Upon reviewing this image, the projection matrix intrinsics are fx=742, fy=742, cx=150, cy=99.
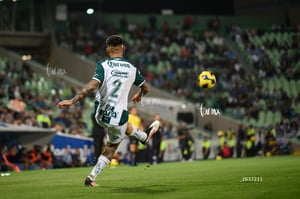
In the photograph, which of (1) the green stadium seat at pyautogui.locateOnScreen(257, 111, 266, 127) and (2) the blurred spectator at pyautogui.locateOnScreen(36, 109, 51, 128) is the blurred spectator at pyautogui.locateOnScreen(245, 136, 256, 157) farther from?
(2) the blurred spectator at pyautogui.locateOnScreen(36, 109, 51, 128)

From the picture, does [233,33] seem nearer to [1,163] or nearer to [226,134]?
[226,134]

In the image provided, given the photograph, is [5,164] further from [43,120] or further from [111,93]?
[111,93]

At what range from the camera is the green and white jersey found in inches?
476

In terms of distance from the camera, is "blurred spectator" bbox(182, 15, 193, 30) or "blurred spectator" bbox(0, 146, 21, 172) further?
"blurred spectator" bbox(182, 15, 193, 30)

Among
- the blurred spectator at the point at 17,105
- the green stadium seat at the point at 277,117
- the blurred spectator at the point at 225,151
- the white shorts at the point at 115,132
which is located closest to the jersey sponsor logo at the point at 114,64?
the white shorts at the point at 115,132

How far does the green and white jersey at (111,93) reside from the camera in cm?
1210

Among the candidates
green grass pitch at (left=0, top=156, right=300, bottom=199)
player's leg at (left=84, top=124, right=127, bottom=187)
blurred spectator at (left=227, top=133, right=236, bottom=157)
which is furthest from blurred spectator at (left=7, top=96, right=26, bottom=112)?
player's leg at (left=84, top=124, right=127, bottom=187)

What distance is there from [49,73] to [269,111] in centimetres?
1400

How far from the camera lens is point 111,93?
39.7 ft

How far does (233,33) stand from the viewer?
154ft

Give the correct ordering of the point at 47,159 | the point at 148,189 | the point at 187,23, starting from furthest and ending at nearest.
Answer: the point at 187,23 < the point at 47,159 < the point at 148,189

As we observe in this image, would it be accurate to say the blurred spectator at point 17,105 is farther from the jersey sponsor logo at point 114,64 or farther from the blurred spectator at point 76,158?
the jersey sponsor logo at point 114,64

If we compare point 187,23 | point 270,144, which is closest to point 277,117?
point 270,144

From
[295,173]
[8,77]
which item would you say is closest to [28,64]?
[8,77]
